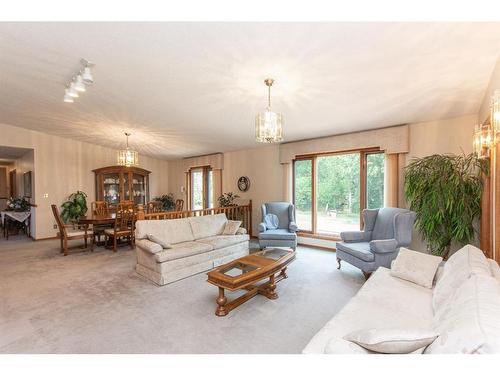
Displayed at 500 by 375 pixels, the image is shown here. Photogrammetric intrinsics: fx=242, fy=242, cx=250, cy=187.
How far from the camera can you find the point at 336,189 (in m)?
4.86

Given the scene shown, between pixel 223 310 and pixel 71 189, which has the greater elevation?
pixel 71 189

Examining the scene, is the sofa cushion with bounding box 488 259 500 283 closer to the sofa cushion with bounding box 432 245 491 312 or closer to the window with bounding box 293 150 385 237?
the sofa cushion with bounding box 432 245 491 312

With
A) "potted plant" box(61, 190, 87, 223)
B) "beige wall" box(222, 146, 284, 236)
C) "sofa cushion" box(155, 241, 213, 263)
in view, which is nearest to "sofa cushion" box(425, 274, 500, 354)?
"sofa cushion" box(155, 241, 213, 263)

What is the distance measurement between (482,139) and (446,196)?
0.95 m

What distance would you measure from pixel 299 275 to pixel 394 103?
2.66 metres

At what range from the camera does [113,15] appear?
3.49ft

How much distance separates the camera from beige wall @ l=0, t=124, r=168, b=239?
219 inches

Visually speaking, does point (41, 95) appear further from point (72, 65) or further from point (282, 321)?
point (282, 321)

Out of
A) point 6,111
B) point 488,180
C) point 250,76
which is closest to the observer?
point 250,76

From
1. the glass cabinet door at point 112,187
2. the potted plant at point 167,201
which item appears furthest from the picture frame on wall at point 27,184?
the potted plant at point 167,201


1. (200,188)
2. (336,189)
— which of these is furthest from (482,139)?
(200,188)

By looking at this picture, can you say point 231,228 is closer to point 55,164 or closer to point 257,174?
point 257,174

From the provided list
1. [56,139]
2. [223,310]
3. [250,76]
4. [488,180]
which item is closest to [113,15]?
[250,76]

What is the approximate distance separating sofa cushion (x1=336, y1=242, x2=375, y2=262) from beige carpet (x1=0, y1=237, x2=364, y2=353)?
1.15 feet
